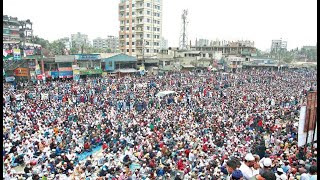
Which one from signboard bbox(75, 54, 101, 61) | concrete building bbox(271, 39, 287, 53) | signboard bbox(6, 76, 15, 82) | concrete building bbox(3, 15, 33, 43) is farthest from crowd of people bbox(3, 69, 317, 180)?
Answer: concrete building bbox(271, 39, 287, 53)

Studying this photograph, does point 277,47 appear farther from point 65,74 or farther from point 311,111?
point 311,111

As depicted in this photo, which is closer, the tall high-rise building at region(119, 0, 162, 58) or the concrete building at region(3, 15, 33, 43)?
the concrete building at region(3, 15, 33, 43)

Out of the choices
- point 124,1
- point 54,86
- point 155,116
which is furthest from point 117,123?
point 124,1

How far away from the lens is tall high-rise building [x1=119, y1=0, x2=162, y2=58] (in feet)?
172

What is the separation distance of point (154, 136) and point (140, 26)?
42.0 m

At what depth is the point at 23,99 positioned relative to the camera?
20.3m

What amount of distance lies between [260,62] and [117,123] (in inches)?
1435

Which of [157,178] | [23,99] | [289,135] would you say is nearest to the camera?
[157,178]

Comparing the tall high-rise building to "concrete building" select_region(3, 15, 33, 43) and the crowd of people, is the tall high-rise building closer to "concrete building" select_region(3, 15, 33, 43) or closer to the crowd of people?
"concrete building" select_region(3, 15, 33, 43)

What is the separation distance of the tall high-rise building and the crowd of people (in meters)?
30.6

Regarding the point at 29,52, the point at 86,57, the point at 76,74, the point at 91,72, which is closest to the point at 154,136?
the point at 76,74

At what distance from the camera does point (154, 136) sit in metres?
12.8

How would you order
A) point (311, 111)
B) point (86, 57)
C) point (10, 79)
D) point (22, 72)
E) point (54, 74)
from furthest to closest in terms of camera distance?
1. point (86, 57)
2. point (54, 74)
3. point (22, 72)
4. point (10, 79)
5. point (311, 111)

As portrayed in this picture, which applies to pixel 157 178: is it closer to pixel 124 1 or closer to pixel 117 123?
pixel 117 123
